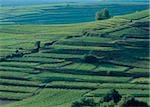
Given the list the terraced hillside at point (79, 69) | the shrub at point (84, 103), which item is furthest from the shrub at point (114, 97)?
the terraced hillside at point (79, 69)

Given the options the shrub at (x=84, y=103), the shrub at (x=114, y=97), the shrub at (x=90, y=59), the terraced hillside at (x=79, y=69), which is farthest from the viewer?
the shrub at (x=90, y=59)

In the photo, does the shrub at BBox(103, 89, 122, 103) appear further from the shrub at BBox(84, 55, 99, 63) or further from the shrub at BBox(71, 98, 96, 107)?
the shrub at BBox(84, 55, 99, 63)

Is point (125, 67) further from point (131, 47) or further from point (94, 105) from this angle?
point (94, 105)

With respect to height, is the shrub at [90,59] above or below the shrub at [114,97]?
above

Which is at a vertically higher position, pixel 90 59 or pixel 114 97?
pixel 90 59

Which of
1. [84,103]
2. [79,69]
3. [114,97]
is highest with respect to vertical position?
[79,69]

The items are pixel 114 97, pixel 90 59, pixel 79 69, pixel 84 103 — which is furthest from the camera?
pixel 90 59

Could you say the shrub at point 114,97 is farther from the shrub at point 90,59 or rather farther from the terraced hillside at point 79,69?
the shrub at point 90,59

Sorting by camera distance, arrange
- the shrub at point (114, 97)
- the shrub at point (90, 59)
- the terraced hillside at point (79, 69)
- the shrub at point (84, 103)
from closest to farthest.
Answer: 1. the shrub at point (114, 97)
2. the shrub at point (84, 103)
3. the terraced hillside at point (79, 69)
4. the shrub at point (90, 59)

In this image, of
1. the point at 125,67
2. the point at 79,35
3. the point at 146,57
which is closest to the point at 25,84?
the point at 125,67

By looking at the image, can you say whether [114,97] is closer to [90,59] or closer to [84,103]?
[84,103]

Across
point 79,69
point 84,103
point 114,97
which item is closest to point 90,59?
point 79,69
